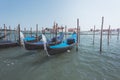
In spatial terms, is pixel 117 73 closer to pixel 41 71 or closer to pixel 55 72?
pixel 55 72

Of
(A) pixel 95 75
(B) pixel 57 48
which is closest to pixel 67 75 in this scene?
(A) pixel 95 75

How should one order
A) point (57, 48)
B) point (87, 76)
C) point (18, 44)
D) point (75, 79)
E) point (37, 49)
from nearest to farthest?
point (75, 79) < point (87, 76) < point (57, 48) < point (37, 49) < point (18, 44)

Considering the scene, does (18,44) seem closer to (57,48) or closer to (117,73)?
(57,48)

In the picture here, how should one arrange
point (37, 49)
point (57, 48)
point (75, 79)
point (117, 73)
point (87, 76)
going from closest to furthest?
point (75, 79) < point (87, 76) < point (117, 73) < point (57, 48) < point (37, 49)

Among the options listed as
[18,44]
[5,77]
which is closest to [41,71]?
[5,77]

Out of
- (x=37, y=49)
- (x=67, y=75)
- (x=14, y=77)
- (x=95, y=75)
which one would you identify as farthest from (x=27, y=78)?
(x=37, y=49)

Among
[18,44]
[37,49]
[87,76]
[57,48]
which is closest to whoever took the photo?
[87,76]

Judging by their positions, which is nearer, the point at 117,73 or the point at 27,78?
the point at 27,78

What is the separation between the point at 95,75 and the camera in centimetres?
623

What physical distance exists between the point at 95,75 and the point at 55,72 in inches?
84.9

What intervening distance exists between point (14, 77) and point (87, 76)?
3638 millimetres

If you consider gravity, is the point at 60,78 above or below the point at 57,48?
below

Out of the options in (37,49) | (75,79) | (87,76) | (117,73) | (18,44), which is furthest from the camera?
(18,44)

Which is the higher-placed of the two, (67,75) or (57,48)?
(57,48)
